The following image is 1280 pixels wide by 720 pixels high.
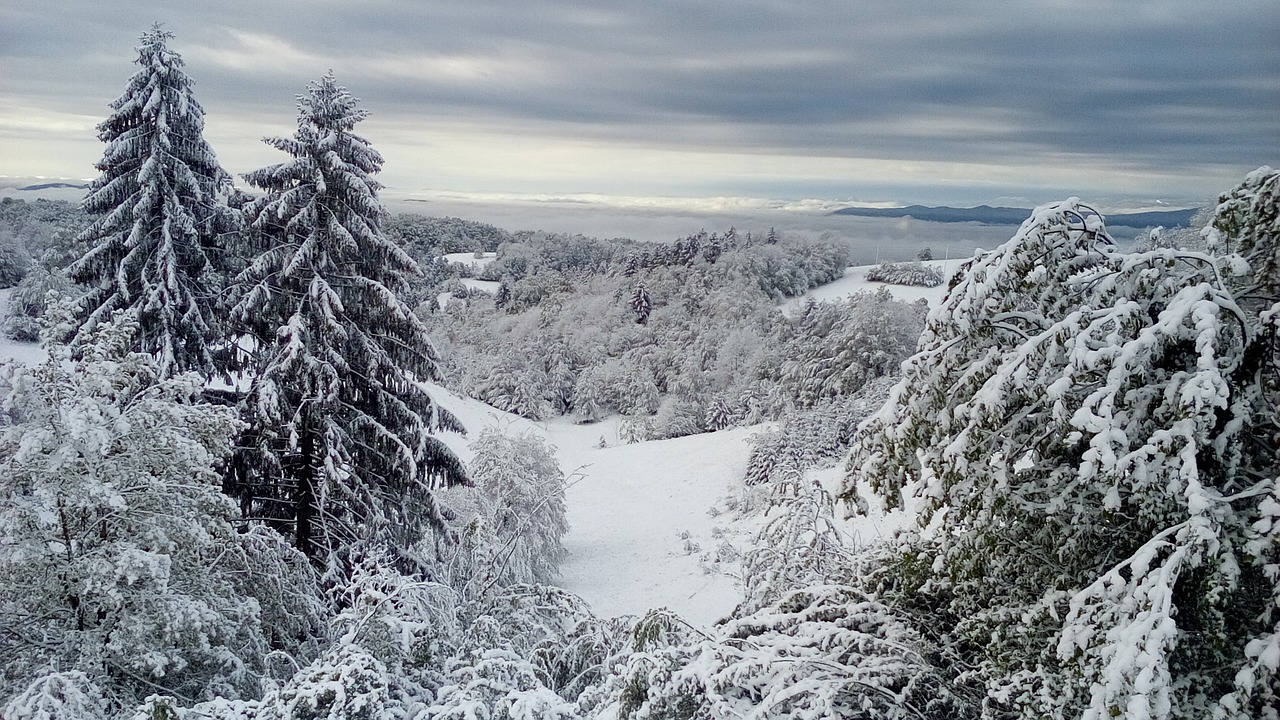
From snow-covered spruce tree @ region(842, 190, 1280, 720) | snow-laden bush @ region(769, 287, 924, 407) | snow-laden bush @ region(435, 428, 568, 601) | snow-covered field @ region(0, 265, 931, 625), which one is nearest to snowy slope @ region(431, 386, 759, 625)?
snow-covered field @ region(0, 265, 931, 625)

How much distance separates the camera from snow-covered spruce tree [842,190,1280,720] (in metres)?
A: 3.41

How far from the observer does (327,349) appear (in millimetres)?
9508

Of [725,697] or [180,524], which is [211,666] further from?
[725,697]

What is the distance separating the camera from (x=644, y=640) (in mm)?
5648

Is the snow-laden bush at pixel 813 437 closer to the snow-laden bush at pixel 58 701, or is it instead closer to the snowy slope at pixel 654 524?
the snowy slope at pixel 654 524

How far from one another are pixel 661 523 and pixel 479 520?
34.7 feet

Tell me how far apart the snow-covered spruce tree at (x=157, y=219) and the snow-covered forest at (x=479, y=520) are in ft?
0.19

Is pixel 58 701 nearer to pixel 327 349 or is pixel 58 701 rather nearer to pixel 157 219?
pixel 327 349

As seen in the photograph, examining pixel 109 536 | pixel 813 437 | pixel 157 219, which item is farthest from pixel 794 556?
pixel 813 437

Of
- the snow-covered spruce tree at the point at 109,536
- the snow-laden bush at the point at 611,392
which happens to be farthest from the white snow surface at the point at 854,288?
the snow-covered spruce tree at the point at 109,536

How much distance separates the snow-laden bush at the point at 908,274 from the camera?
49375mm

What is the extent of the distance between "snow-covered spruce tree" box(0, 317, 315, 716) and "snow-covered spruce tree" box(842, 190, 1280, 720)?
5.22m

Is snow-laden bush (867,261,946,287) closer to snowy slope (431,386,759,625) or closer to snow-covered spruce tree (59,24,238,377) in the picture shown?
snowy slope (431,386,759,625)

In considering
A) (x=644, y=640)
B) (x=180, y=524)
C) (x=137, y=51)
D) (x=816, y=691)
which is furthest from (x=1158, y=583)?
(x=137, y=51)
